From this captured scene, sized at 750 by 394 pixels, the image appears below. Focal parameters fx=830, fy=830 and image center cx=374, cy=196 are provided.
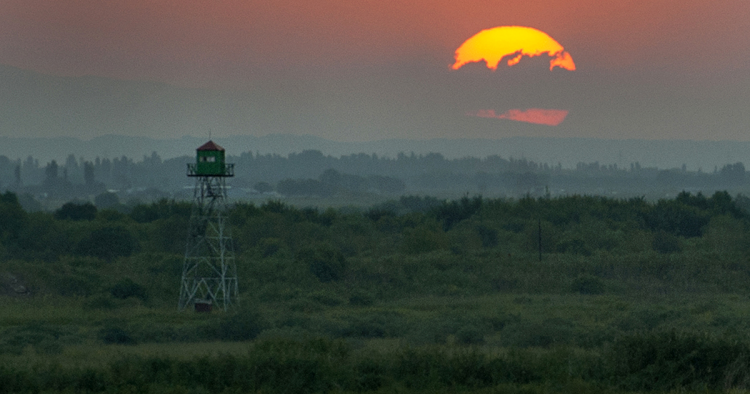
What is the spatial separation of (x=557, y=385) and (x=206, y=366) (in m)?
9.93

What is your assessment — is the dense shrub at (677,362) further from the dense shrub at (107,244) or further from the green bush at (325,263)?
the dense shrub at (107,244)

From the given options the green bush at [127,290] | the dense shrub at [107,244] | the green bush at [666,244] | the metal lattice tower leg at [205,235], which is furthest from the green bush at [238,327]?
the green bush at [666,244]

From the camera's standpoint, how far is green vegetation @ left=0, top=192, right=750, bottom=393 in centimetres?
2344

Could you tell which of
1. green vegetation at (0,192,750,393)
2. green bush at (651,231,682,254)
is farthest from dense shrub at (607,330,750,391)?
green bush at (651,231,682,254)

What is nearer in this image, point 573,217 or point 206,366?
point 206,366

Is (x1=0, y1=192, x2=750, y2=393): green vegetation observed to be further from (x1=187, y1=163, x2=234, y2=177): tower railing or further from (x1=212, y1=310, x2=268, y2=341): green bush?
(x1=187, y1=163, x2=234, y2=177): tower railing

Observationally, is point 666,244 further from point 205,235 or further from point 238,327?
point 238,327

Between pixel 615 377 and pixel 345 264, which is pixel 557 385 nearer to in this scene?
pixel 615 377

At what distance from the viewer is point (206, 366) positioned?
24000 mm

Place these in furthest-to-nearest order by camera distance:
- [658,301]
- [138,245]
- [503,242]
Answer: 1. [503,242]
2. [138,245]
3. [658,301]

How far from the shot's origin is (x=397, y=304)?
48.3 m

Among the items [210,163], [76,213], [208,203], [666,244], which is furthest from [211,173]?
[76,213]

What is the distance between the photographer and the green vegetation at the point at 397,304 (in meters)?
23.4

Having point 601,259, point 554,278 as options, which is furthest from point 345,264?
point 601,259
